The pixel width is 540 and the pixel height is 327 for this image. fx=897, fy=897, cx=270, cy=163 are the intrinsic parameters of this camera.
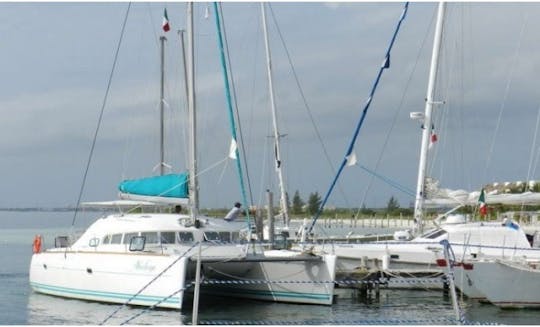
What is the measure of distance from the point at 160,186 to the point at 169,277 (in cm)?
466

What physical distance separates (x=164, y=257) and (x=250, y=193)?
5625 mm

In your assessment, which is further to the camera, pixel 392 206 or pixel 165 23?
pixel 392 206

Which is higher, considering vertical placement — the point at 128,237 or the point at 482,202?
the point at 482,202

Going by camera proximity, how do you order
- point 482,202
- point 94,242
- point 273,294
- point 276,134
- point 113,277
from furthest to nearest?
point 276,134 → point 482,202 → point 94,242 → point 273,294 → point 113,277

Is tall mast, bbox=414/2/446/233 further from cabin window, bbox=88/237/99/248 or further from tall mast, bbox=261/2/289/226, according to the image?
cabin window, bbox=88/237/99/248

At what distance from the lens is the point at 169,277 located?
2023 centimetres

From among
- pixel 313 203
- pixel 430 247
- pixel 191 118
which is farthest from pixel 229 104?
pixel 313 203

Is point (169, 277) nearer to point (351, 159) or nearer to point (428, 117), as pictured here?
point (351, 159)

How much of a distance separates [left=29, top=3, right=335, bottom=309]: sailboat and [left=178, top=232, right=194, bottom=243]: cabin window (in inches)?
1.0

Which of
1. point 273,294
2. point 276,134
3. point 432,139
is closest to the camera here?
point 273,294

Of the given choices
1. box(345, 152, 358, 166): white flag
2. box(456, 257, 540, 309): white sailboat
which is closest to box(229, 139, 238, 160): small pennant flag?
box(345, 152, 358, 166): white flag

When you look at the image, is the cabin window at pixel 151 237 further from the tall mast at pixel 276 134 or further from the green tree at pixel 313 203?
the green tree at pixel 313 203

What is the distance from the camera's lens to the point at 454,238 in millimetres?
26500

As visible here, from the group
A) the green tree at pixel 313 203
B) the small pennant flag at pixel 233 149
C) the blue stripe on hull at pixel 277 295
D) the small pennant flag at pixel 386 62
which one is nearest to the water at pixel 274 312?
the blue stripe on hull at pixel 277 295
